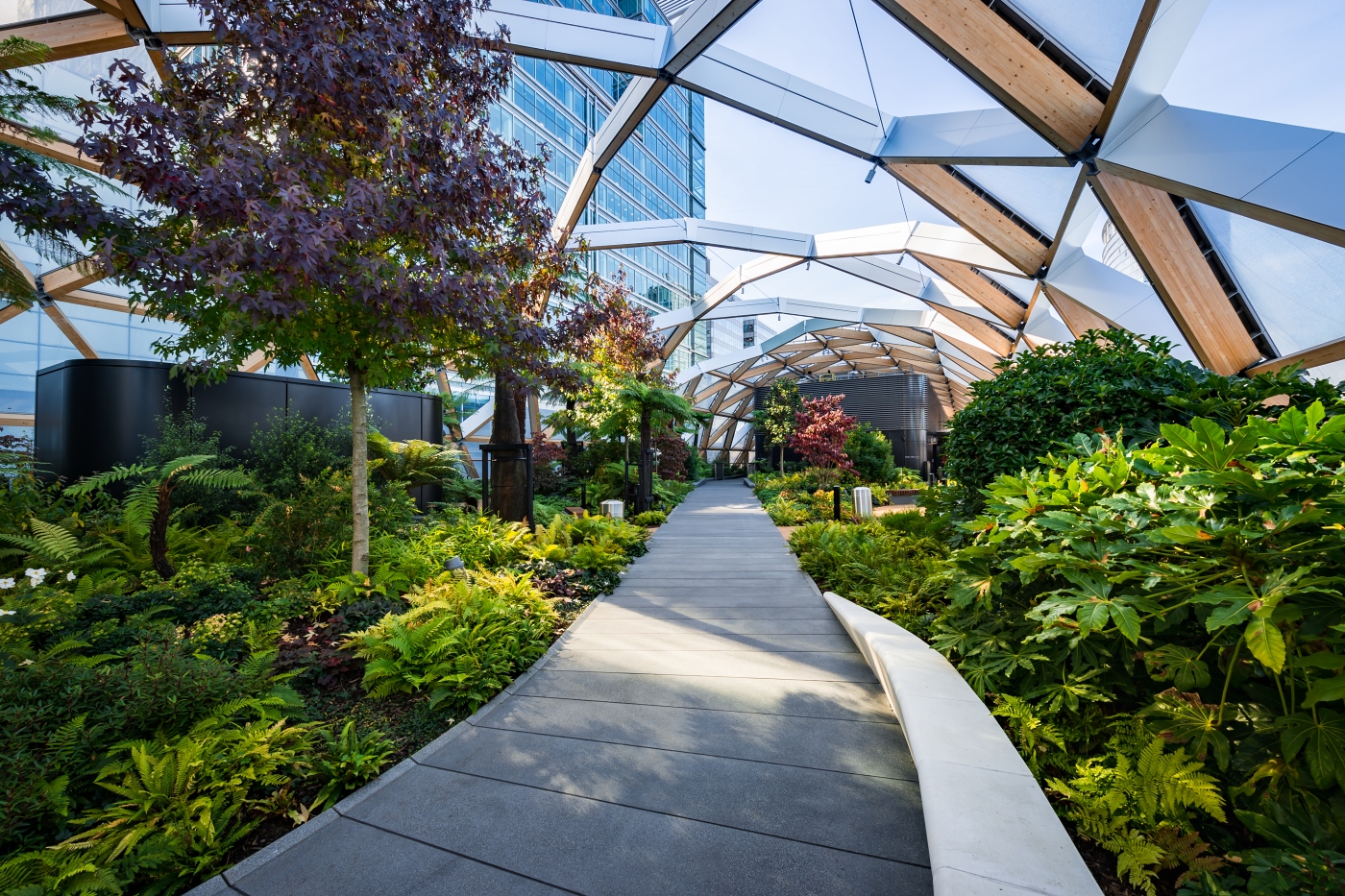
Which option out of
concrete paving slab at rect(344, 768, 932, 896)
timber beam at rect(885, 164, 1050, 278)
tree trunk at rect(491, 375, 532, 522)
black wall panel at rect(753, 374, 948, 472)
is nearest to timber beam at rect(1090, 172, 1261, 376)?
timber beam at rect(885, 164, 1050, 278)

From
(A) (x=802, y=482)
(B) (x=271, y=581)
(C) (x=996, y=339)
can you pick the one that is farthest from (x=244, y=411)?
(C) (x=996, y=339)

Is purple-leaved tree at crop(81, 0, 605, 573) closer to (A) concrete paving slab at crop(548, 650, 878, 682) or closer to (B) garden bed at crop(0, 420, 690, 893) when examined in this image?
(B) garden bed at crop(0, 420, 690, 893)

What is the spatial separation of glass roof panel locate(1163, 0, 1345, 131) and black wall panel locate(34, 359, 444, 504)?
12.9 meters

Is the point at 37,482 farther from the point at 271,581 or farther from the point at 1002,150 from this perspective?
the point at 1002,150

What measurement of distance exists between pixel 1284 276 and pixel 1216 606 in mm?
7135

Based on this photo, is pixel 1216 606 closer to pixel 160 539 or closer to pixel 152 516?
pixel 160 539

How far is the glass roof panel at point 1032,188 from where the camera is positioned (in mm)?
8250

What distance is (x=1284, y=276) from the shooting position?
20.1 feet

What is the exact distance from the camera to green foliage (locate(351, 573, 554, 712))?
3441mm

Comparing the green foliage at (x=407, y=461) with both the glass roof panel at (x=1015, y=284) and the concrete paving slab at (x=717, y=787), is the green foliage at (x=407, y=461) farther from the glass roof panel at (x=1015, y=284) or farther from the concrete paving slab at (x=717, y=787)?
the glass roof panel at (x=1015, y=284)

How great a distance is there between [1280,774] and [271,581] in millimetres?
7063

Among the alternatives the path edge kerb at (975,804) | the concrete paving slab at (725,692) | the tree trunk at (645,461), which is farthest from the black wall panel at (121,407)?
the path edge kerb at (975,804)

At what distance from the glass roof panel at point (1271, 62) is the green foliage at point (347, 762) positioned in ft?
28.5

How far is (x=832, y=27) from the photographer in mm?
8078
